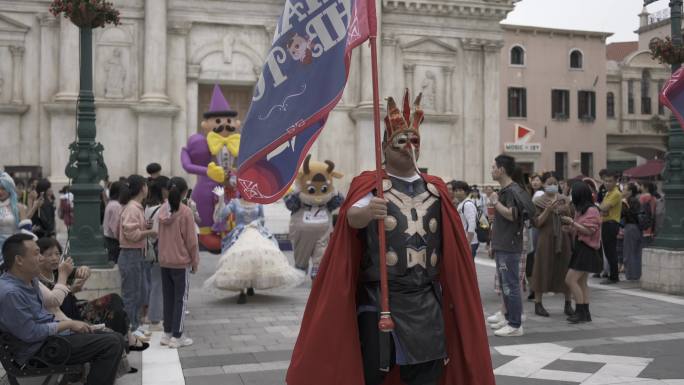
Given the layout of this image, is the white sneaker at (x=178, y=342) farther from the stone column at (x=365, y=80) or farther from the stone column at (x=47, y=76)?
the stone column at (x=365, y=80)

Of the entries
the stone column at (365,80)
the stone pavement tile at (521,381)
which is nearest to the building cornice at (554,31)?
the stone column at (365,80)

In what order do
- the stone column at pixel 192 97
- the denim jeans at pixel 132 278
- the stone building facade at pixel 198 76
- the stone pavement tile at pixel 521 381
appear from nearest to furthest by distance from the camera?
the stone pavement tile at pixel 521 381 < the denim jeans at pixel 132 278 < the stone building facade at pixel 198 76 < the stone column at pixel 192 97

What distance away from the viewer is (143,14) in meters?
21.9

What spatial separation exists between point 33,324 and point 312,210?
651cm

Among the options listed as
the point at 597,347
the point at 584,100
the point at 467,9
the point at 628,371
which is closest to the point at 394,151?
the point at 628,371

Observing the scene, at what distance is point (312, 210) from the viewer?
11.1 metres

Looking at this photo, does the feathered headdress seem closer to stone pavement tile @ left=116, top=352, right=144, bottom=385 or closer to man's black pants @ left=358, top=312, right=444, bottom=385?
man's black pants @ left=358, top=312, right=444, bottom=385

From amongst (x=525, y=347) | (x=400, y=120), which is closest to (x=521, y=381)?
(x=525, y=347)

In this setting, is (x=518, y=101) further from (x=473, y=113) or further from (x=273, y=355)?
(x=273, y=355)

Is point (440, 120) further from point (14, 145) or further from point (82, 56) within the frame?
point (82, 56)

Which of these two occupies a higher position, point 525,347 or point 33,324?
point 33,324

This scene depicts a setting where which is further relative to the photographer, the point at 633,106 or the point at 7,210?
the point at 633,106

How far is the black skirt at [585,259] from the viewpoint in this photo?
8.48 meters

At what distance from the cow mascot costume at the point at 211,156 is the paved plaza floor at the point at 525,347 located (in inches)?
80.2
